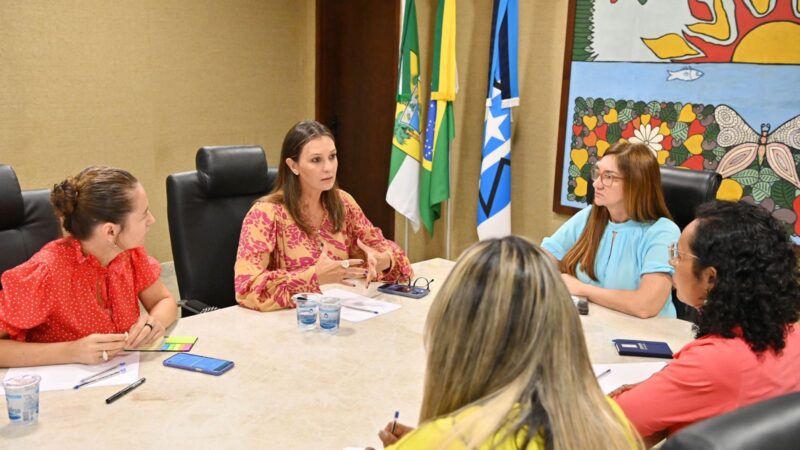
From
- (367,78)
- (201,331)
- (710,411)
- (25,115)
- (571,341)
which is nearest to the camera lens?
(571,341)

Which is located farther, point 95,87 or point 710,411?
point 95,87

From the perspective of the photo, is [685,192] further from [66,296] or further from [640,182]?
[66,296]

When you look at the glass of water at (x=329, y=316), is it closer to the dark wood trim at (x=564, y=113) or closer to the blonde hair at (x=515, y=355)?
the blonde hair at (x=515, y=355)

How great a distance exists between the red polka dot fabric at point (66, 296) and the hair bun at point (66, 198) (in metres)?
0.08

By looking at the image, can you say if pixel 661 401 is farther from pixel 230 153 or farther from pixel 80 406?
pixel 230 153

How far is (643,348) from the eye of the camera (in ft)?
6.89

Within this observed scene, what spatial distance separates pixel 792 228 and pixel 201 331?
270 centimetres

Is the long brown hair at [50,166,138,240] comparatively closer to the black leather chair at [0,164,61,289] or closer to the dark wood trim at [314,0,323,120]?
the black leather chair at [0,164,61,289]

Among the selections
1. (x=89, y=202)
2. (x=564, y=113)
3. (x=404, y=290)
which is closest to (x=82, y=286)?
(x=89, y=202)

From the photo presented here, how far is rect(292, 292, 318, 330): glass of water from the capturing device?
2186 millimetres

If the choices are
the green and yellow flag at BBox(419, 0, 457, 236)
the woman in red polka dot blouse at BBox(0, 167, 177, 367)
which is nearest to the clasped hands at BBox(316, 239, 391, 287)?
the woman in red polka dot blouse at BBox(0, 167, 177, 367)

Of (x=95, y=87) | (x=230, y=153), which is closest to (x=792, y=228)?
(x=230, y=153)

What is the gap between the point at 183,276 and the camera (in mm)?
2805

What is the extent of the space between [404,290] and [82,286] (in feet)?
3.47
